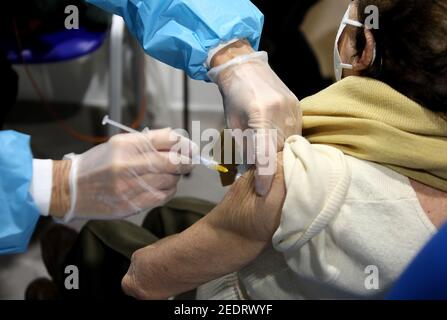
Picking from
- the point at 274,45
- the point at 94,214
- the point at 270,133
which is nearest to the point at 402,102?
the point at 270,133

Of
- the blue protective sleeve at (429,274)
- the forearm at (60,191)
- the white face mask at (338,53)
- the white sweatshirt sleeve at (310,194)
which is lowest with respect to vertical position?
the forearm at (60,191)

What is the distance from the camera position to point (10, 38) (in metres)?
1.50

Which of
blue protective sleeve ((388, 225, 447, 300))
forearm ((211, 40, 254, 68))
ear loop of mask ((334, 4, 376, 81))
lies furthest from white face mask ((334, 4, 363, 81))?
blue protective sleeve ((388, 225, 447, 300))

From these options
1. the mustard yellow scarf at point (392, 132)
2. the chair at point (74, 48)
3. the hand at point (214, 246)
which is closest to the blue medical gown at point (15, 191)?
the hand at point (214, 246)

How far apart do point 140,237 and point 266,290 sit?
0.94ft

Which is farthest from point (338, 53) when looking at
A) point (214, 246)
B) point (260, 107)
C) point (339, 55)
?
point (214, 246)

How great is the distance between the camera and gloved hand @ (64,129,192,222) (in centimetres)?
82

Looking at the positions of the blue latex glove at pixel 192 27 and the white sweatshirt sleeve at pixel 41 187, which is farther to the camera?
the blue latex glove at pixel 192 27

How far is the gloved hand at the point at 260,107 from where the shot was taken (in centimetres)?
78

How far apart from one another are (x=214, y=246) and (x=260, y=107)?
22 centimetres

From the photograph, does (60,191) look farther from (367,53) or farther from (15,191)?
(367,53)

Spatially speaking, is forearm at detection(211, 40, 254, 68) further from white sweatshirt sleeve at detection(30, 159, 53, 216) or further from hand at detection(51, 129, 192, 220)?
white sweatshirt sleeve at detection(30, 159, 53, 216)

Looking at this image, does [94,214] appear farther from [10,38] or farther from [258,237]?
[10,38]

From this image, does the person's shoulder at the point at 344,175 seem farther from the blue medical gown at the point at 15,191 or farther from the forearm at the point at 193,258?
the blue medical gown at the point at 15,191
